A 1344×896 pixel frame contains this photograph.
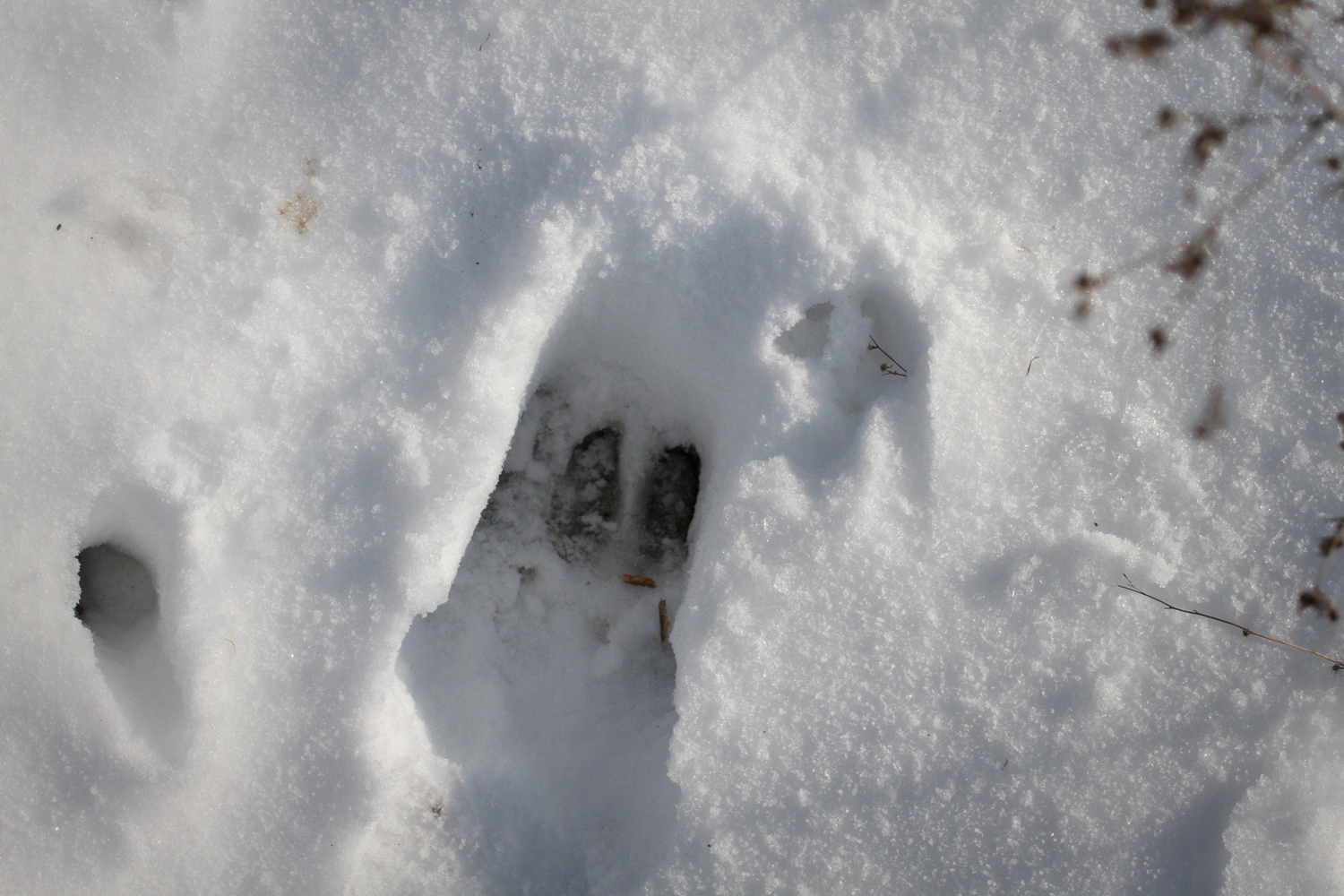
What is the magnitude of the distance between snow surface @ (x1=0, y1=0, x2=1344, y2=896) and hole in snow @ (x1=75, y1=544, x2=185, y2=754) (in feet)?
0.04

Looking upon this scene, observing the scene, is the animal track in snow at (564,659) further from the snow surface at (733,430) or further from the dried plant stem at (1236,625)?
the dried plant stem at (1236,625)

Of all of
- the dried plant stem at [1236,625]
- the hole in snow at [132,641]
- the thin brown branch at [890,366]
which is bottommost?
the hole in snow at [132,641]

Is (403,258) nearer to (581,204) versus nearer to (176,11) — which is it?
(581,204)

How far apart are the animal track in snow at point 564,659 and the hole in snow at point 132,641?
1.78 feet

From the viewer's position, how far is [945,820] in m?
2.04

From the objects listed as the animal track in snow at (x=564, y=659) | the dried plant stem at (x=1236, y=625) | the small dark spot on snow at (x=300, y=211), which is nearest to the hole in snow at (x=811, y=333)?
the animal track in snow at (x=564, y=659)

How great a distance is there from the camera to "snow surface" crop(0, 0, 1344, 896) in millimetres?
2037

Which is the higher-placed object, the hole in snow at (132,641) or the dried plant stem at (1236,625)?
the dried plant stem at (1236,625)

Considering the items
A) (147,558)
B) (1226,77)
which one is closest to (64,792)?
(147,558)

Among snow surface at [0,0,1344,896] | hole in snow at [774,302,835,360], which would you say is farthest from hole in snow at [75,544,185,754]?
hole in snow at [774,302,835,360]

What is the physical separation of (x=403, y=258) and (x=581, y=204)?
1.43 feet

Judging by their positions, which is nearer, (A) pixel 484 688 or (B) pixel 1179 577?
(B) pixel 1179 577

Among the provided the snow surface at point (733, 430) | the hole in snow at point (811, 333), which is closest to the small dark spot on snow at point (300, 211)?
the snow surface at point (733, 430)

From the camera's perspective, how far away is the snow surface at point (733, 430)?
2037 millimetres
